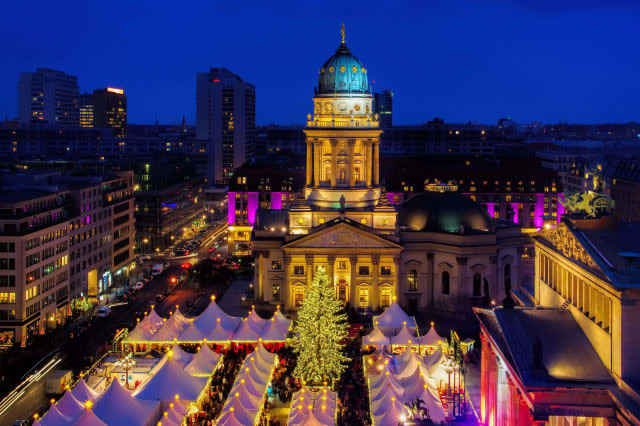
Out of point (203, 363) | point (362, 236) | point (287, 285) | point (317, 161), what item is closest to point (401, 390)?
point (203, 363)

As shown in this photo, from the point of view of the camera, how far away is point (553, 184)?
14088 centimetres

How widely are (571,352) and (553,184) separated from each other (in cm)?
11006

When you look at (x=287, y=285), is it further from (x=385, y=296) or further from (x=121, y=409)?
(x=121, y=409)

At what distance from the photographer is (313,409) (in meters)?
48.2

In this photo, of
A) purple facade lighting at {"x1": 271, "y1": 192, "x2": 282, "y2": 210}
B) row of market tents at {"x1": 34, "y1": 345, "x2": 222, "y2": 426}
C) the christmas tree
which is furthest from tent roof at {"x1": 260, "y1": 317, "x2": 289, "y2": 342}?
purple facade lighting at {"x1": 271, "y1": 192, "x2": 282, "y2": 210}

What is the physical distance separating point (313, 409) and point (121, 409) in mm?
12108

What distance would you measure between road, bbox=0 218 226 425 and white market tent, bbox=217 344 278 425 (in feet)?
52.2

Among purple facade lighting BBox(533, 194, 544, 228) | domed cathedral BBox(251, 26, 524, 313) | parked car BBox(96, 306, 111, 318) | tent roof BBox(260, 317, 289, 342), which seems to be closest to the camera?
tent roof BBox(260, 317, 289, 342)

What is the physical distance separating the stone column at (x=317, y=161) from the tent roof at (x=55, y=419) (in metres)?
57.0

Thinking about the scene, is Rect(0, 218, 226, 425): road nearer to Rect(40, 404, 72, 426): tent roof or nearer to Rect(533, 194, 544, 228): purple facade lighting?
Rect(40, 404, 72, 426): tent roof

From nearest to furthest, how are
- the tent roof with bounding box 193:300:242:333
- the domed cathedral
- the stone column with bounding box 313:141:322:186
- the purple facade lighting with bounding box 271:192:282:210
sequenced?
the tent roof with bounding box 193:300:242:333
the domed cathedral
the stone column with bounding box 313:141:322:186
the purple facade lighting with bounding box 271:192:282:210

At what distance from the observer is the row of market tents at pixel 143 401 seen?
44.9 meters

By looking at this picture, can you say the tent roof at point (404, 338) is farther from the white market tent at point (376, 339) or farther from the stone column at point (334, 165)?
the stone column at point (334, 165)

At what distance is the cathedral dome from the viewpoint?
92875 millimetres
